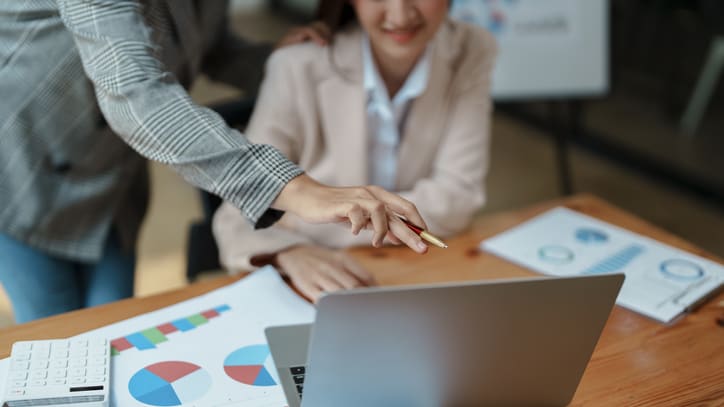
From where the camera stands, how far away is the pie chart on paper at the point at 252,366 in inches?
37.3

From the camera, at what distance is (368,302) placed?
29.0 inches

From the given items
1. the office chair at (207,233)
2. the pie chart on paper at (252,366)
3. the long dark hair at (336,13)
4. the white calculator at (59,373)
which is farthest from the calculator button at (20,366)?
the long dark hair at (336,13)

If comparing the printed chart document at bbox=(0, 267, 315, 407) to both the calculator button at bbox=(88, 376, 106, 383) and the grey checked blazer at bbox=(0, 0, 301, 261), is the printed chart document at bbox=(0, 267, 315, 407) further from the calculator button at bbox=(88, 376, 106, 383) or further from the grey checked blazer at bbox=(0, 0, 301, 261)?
the grey checked blazer at bbox=(0, 0, 301, 261)

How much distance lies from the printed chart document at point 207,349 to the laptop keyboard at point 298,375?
0.02 meters

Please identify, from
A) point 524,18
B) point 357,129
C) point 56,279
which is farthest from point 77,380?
point 524,18

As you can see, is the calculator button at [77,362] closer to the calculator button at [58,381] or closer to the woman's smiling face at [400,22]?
the calculator button at [58,381]

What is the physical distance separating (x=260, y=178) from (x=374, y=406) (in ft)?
0.98

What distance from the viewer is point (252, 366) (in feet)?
3.19

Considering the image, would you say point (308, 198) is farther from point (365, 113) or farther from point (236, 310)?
point (365, 113)

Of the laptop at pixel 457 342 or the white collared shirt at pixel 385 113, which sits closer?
the laptop at pixel 457 342

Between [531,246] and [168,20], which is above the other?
[168,20]

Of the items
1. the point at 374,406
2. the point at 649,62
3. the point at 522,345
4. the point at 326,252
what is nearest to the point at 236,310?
the point at 326,252

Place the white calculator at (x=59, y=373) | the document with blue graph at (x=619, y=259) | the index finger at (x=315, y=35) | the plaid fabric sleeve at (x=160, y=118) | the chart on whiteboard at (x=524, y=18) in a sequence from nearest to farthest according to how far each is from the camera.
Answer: the white calculator at (x=59, y=373)
the plaid fabric sleeve at (x=160, y=118)
the document with blue graph at (x=619, y=259)
the index finger at (x=315, y=35)
the chart on whiteboard at (x=524, y=18)

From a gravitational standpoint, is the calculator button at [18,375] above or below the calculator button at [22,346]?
above
